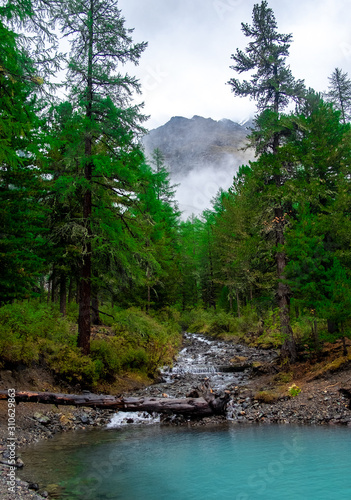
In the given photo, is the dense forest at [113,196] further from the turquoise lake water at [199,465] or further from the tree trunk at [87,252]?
the turquoise lake water at [199,465]

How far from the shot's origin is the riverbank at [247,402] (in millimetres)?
9234

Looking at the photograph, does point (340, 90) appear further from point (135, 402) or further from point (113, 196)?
point (135, 402)

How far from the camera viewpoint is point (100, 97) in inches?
545

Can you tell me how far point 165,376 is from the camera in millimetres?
17969

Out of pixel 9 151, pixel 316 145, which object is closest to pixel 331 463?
pixel 9 151

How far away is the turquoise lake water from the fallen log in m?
0.83

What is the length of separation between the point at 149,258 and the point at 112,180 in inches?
142

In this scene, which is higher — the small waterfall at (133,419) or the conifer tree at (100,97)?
the conifer tree at (100,97)

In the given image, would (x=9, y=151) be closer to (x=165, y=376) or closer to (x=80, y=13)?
(x=80, y=13)

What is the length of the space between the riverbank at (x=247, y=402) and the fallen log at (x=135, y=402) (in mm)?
396

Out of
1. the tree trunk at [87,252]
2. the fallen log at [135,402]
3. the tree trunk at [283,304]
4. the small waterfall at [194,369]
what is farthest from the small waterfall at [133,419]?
the small waterfall at [194,369]

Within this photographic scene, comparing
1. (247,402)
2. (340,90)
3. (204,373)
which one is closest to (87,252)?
(247,402)

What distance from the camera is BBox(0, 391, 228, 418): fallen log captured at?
8.95m

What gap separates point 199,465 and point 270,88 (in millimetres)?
16499
